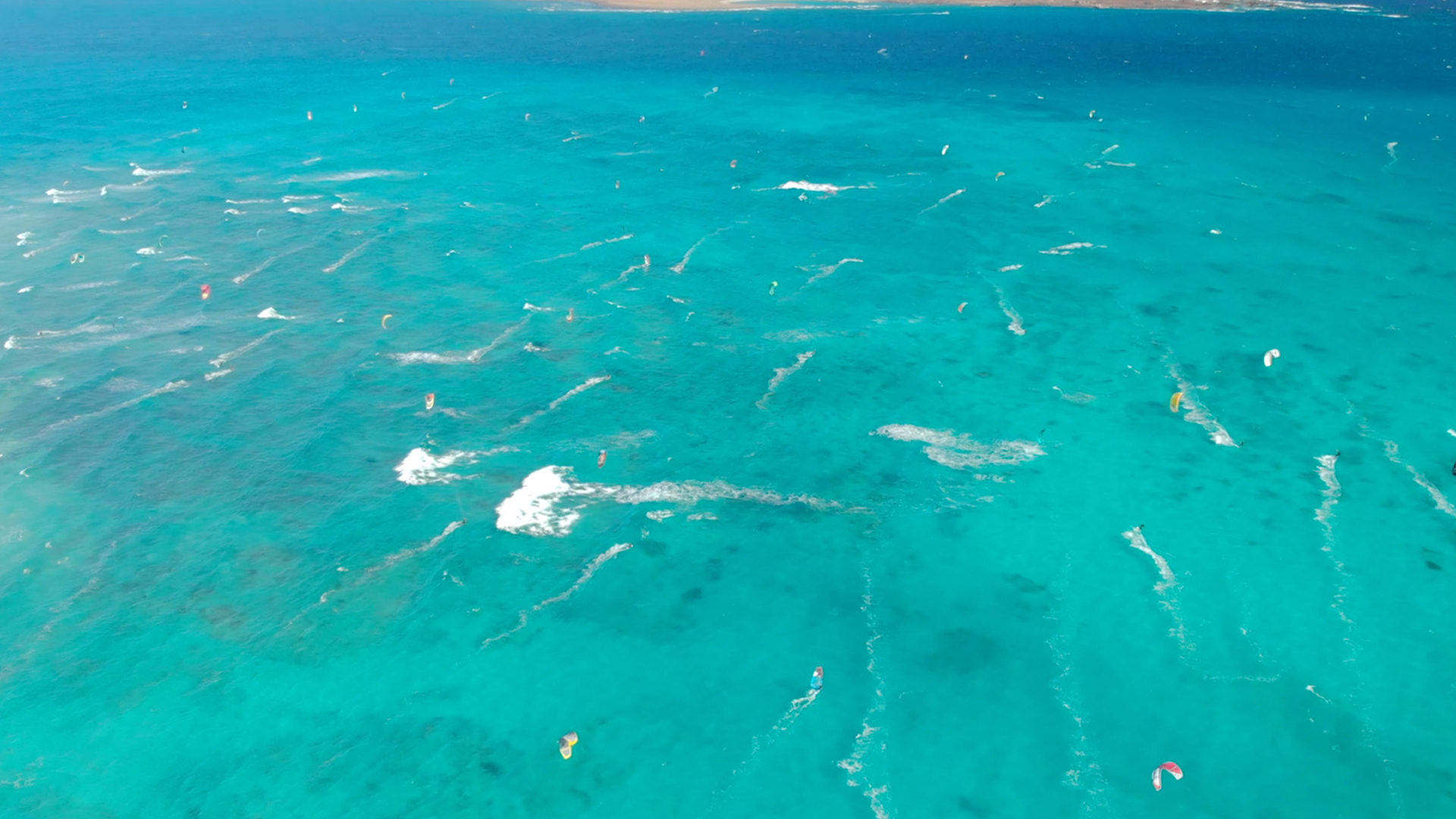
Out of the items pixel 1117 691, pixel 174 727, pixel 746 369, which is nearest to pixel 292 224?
pixel 746 369

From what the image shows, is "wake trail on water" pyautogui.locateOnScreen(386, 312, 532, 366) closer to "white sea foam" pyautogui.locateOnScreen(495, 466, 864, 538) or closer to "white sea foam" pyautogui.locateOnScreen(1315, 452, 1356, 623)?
"white sea foam" pyautogui.locateOnScreen(495, 466, 864, 538)

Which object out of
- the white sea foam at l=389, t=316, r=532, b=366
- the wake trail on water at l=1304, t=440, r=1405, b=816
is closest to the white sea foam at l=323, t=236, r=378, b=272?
the white sea foam at l=389, t=316, r=532, b=366

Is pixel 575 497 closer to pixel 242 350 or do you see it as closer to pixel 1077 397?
pixel 242 350

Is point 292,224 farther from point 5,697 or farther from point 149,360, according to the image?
point 5,697

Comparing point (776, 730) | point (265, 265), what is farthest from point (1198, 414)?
point (265, 265)

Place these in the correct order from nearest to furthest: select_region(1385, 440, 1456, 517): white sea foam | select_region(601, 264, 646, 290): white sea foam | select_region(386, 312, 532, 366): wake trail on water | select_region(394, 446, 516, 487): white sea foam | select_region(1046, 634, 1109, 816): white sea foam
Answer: select_region(1046, 634, 1109, 816): white sea foam, select_region(1385, 440, 1456, 517): white sea foam, select_region(394, 446, 516, 487): white sea foam, select_region(386, 312, 532, 366): wake trail on water, select_region(601, 264, 646, 290): white sea foam
